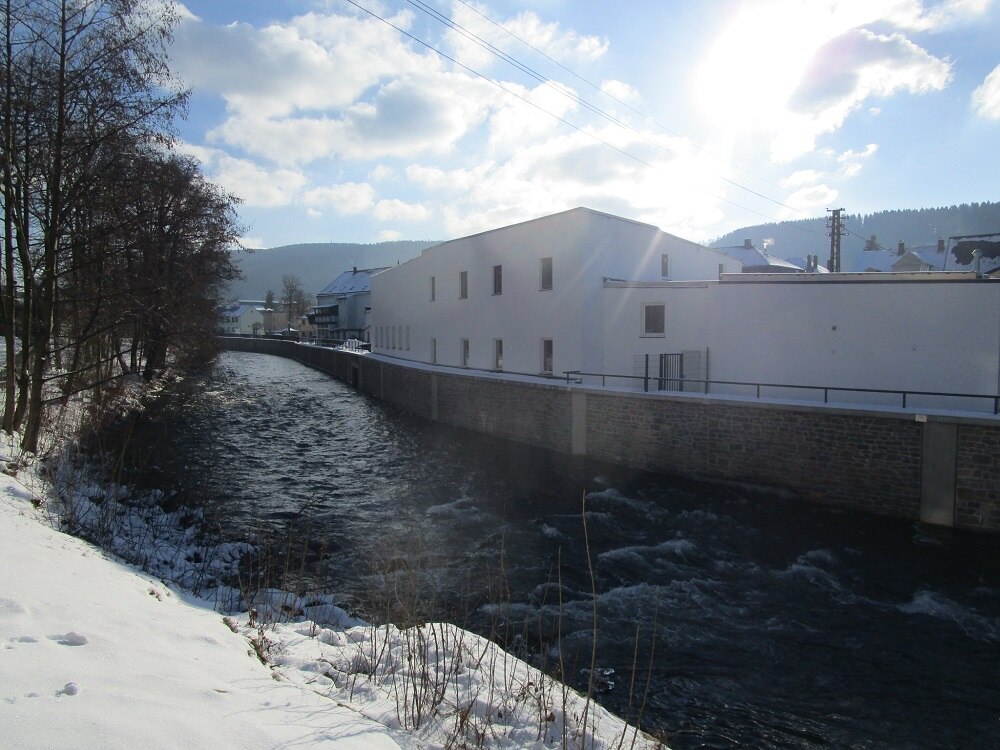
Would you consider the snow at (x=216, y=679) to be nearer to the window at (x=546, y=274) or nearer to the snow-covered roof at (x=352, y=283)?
the window at (x=546, y=274)

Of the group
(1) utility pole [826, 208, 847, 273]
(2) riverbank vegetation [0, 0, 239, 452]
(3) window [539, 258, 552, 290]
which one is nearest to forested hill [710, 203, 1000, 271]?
(1) utility pole [826, 208, 847, 273]

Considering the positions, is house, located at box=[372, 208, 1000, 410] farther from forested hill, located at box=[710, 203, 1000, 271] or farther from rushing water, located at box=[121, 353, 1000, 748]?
forested hill, located at box=[710, 203, 1000, 271]

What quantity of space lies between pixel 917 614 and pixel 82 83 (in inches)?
613

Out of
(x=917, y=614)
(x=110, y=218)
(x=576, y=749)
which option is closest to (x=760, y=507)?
(x=917, y=614)

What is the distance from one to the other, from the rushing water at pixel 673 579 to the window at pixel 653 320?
6693 mm

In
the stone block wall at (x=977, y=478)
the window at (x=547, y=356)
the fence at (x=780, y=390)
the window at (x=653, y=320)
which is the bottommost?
the stone block wall at (x=977, y=478)

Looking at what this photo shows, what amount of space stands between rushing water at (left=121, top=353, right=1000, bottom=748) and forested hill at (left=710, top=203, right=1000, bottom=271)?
81405 millimetres

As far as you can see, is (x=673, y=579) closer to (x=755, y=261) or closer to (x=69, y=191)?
(x=69, y=191)

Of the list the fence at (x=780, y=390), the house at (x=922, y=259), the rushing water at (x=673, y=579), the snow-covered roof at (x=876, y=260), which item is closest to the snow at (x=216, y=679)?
the rushing water at (x=673, y=579)

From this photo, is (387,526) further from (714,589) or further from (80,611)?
(80,611)

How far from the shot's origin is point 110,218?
11.7m

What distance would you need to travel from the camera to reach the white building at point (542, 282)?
71.6 feet

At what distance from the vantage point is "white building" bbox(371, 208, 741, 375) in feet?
71.6

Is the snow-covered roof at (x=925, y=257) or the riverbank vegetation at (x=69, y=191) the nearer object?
the riverbank vegetation at (x=69, y=191)
